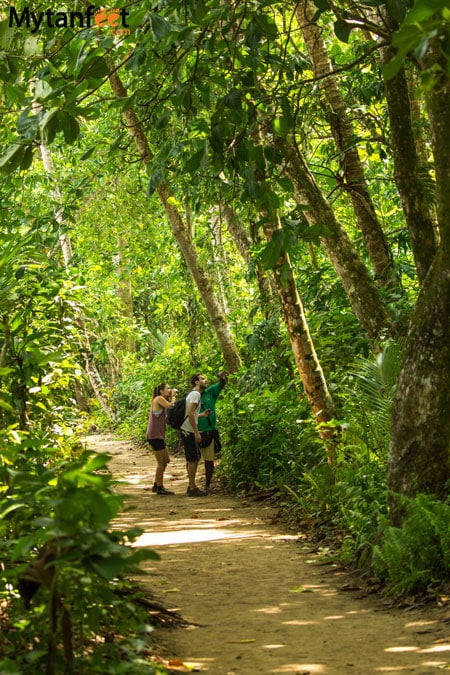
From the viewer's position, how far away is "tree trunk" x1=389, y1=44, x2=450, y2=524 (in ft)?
20.6

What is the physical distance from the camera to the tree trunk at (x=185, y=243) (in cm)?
1476

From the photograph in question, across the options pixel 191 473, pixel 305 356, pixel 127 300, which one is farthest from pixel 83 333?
pixel 127 300

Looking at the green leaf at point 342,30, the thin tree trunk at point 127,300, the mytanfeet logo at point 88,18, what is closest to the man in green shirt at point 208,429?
the mytanfeet logo at point 88,18

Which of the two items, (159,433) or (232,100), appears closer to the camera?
(232,100)

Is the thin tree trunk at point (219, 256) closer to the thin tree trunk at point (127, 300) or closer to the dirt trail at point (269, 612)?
the thin tree trunk at point (127, 300)

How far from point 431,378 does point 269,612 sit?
206cm

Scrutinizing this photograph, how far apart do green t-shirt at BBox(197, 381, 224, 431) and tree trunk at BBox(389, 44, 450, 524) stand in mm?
7257

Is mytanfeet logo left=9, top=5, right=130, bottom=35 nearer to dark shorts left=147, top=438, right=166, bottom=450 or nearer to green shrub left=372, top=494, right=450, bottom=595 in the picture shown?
green shrub left=372, top=494, right=450, bottom=595

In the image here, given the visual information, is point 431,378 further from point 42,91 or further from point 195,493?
point 195,493

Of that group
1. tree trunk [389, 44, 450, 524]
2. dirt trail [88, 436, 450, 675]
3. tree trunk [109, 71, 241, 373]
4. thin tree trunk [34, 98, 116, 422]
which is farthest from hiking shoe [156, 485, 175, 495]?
tree trunk [389, 44, 450, 524]

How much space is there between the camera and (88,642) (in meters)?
4.11

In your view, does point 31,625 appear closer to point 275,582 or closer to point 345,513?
point 275,582

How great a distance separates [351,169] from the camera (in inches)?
462

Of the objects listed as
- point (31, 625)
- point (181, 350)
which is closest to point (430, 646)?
point (31, 625)
